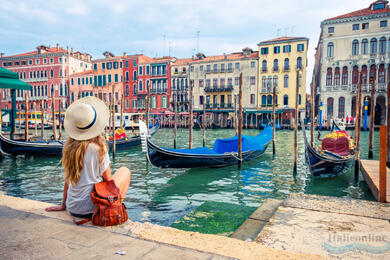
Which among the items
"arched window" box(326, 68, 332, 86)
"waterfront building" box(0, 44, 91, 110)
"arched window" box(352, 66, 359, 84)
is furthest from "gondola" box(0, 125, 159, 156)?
"waterfront building" box(0, 44, 91, 110)

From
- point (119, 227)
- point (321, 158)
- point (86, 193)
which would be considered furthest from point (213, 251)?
point (321, 158)

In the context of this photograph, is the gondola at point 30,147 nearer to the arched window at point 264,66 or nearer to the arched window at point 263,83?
the arched window at point 263,83

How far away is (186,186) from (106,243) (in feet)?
15.2

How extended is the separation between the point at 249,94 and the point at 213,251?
30.0m

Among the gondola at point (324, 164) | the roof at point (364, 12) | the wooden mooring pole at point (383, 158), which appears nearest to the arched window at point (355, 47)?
the roof at point (364, 12)

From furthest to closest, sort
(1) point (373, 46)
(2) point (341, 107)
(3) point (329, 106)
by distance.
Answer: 1. (3) point (329, 106)
2. (2) point (341, 107)
3. (1) point (373, 46)

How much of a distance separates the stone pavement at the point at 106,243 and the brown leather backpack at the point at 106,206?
0.07 metres

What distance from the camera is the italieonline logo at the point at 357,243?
2213 millimetres

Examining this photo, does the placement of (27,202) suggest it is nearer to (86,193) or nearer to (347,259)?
(86,193)

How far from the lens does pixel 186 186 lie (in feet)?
21.3

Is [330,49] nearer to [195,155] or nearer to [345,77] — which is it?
[345,77]

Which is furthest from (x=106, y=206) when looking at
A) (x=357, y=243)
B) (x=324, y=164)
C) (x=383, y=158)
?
(x=324, y=164)

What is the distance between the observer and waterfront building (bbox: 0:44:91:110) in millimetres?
37094

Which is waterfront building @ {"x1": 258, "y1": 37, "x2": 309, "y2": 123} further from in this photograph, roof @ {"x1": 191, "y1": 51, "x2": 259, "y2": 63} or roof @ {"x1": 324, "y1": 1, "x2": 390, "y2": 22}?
roof @ {"x1": 324, "y1": 1, "x2": 390, "y2": 22}
